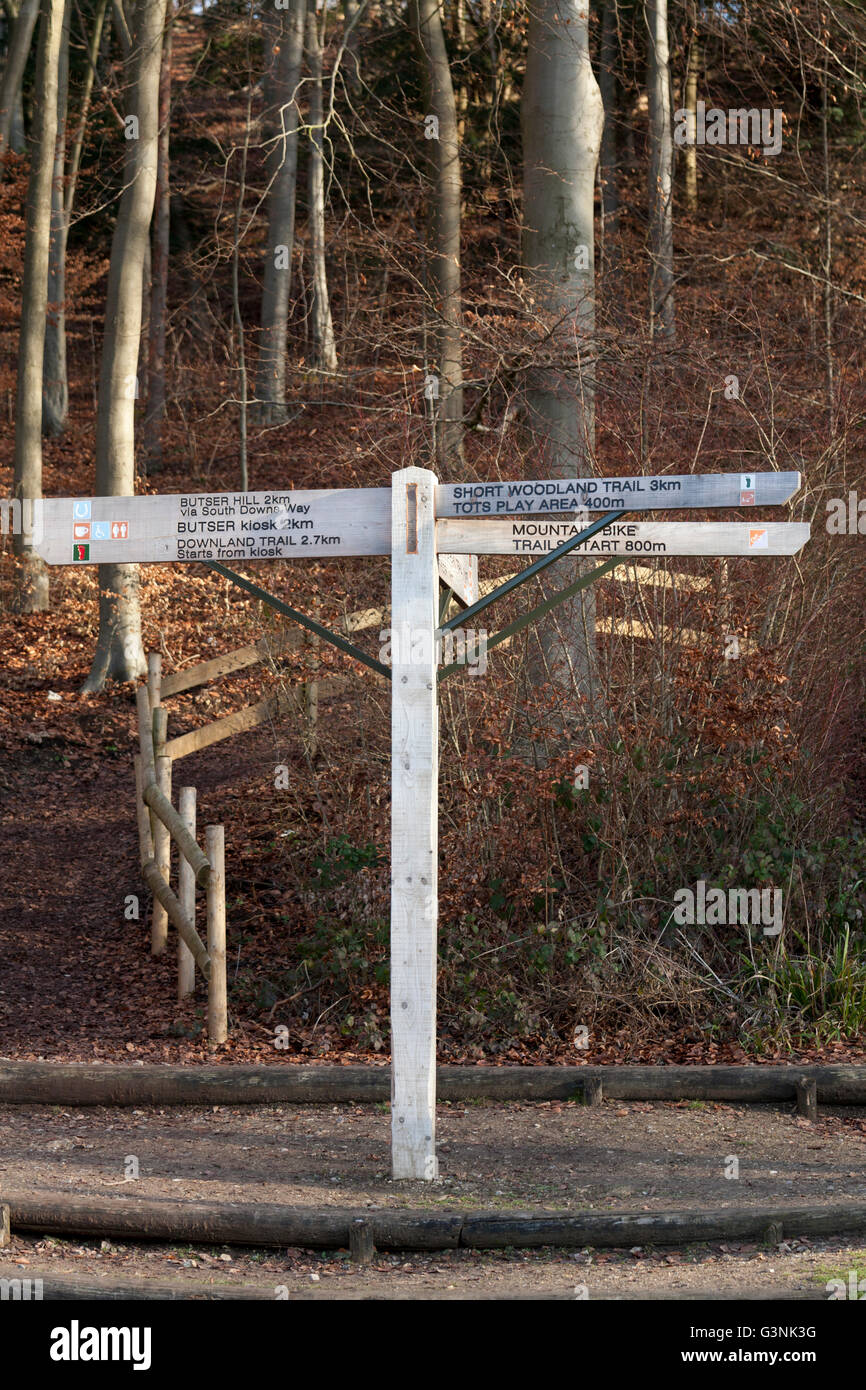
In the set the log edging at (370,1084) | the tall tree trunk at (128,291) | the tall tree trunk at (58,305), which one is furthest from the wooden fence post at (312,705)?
the tall tree trunk at (58,305)

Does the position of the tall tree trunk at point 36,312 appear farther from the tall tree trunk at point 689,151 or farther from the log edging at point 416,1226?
the log edging at point 416,1226

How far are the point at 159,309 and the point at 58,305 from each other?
2.05m

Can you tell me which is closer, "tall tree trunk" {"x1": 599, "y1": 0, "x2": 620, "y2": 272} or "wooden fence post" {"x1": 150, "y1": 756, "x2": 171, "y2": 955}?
"wooden fence post" {"x1": 150, "y1": 756, "x2": 171, "y2": 955}

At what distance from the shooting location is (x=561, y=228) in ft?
34.1

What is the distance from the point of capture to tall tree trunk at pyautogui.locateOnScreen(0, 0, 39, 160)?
18672mm

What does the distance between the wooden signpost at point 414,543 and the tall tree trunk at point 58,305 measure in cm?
1880

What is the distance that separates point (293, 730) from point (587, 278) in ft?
13.9

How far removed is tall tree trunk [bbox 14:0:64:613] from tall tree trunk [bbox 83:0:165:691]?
2445mm

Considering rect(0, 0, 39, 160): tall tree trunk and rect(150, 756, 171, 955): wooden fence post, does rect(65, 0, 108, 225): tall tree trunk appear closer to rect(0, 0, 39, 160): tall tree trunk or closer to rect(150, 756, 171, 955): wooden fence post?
rect(0, 0, 39, 160): tall tree trunk

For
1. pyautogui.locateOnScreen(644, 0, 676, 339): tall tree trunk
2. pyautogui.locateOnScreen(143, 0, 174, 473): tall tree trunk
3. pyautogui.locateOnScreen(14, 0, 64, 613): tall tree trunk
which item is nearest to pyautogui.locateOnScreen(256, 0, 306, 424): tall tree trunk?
pyautogui.locateOnScreen(143, 0, 174, 473): tall tree trunk

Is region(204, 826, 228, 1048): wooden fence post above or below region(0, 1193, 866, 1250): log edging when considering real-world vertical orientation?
above

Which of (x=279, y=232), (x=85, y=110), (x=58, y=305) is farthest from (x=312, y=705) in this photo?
(x=85, y=110)

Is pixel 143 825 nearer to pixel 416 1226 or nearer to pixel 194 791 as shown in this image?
pixel 194 791
